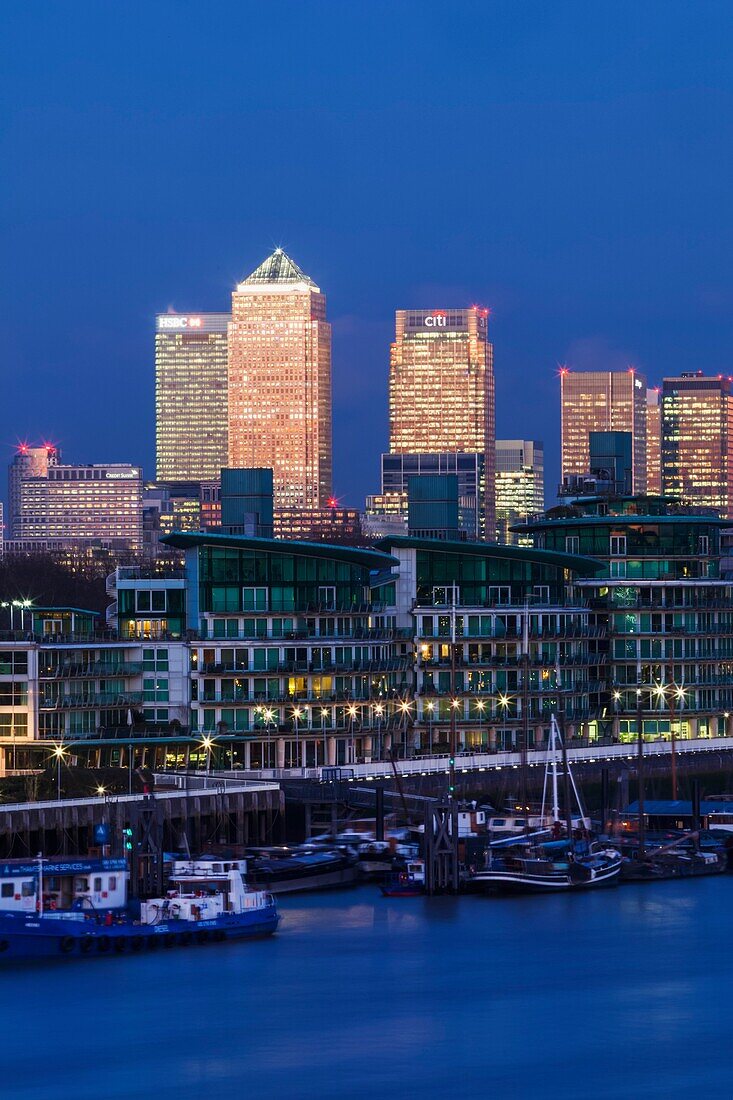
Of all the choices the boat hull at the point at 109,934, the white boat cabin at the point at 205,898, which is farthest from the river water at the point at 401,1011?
the white boat cabin at the point at 205,898

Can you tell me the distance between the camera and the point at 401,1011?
236ft

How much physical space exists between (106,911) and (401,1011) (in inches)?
482

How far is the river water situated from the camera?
214 feet

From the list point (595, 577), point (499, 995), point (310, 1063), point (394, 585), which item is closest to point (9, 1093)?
point (310, 1063)

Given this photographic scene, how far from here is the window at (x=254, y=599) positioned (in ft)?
365

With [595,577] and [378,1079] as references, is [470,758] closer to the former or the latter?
[595,577]

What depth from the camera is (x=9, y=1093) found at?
63.8 m

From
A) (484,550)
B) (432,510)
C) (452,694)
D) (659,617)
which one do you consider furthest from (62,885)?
(432,510)

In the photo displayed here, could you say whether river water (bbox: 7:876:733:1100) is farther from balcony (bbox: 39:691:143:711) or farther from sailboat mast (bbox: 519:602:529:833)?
balcony (bbox: 39:691:143:711)

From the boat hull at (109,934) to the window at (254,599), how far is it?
30130 millimetres

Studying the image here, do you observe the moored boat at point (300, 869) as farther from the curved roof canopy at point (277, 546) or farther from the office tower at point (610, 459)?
the office tower at point (610, 459)

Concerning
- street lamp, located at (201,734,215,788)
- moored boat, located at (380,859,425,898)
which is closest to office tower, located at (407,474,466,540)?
street lamp, located at (201,734,215,788)

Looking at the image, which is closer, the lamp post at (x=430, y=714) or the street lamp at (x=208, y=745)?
the street lamp at (x=208, y=745)

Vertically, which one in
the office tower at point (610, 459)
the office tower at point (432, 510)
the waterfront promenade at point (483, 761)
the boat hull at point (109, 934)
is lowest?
the boat hull at point (109, 934)
